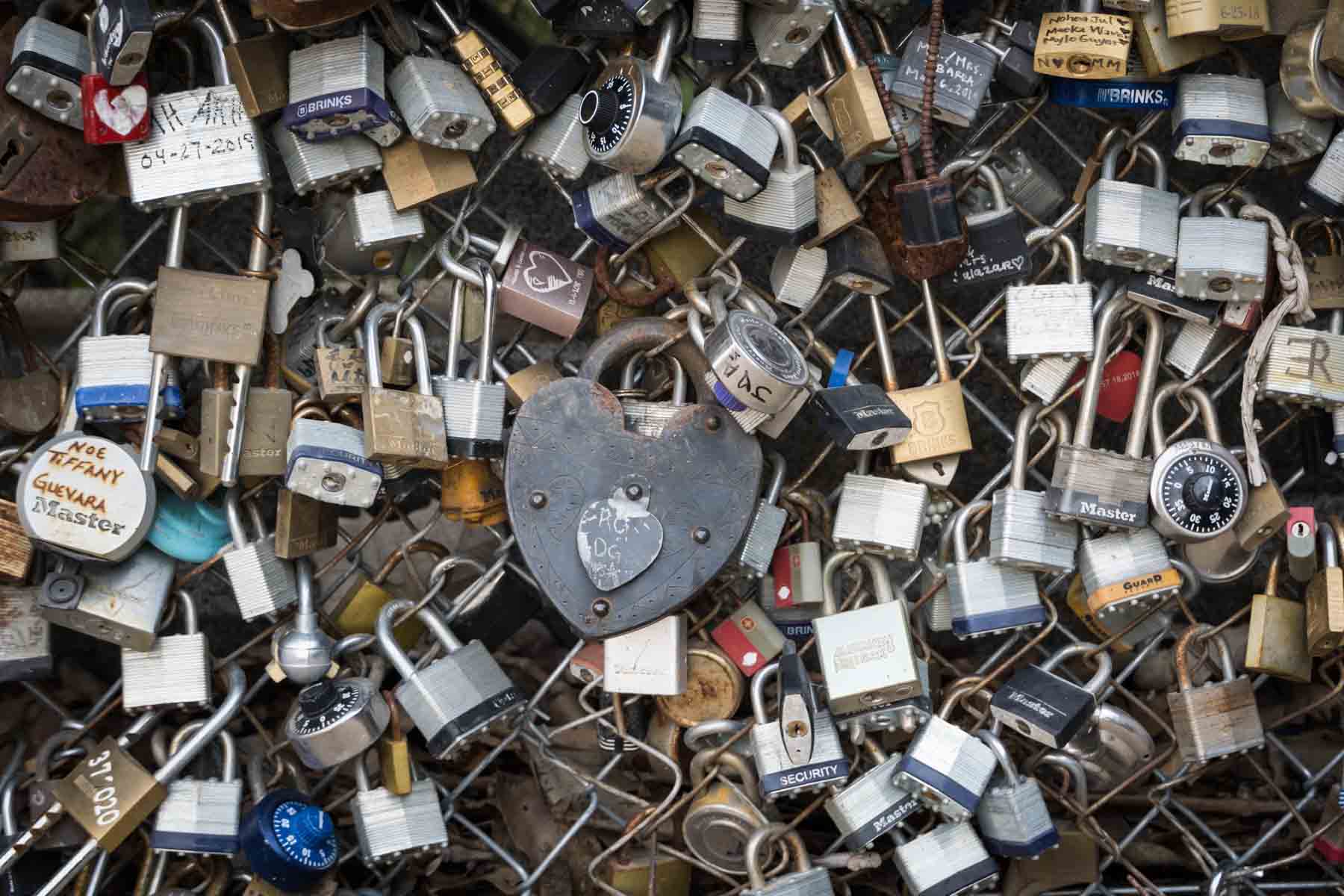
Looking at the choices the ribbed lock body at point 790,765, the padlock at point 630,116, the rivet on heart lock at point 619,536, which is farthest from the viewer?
the ribbed lock body at point 790,765

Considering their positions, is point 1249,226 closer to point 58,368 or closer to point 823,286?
point 823,286

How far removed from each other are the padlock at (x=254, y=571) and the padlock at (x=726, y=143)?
934 mm

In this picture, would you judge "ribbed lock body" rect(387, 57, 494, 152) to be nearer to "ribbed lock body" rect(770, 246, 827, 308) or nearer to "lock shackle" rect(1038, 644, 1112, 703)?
"ribbed lock body" rect(770, 246, 827, 308)

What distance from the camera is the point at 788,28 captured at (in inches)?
82.4

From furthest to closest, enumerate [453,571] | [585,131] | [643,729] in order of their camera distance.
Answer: [453,571] < [643,729] < [585,131]

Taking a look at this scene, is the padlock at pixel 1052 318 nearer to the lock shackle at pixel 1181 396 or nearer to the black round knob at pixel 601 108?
the lock shackle at pixel 1181 396

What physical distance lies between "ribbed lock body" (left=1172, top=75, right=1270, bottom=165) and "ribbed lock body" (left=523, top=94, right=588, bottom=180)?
3.15 feet

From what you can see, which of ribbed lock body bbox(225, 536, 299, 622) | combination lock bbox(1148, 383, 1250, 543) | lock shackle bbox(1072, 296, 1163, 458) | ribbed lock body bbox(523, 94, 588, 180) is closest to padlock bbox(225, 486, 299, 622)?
ribbed lock body bbox(225, 536, 299, 622)

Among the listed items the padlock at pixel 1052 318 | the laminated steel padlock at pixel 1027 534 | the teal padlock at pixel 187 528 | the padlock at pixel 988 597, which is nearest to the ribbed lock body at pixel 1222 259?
the padlock at pixel 1052 318

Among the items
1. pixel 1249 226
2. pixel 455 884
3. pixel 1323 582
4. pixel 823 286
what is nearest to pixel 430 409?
pixel 823 286

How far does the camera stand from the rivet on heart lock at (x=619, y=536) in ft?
6.97

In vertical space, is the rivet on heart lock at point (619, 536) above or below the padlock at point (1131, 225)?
below

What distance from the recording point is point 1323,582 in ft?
7.33

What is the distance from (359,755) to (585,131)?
1098mm
